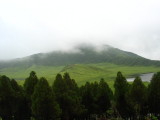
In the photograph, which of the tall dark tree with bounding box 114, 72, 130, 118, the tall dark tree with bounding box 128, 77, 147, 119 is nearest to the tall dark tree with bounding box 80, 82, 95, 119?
the tall dark tree with bounding box 114, 72, 130, 118

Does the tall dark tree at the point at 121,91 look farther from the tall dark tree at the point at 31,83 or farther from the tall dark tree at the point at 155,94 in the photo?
the tall dark tree at the point at 31,83

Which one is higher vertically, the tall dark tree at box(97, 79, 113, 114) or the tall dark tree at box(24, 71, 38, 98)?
the tall dark tree at box(24, 71, 38, 98)

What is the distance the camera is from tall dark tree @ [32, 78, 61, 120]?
4369 centimetres

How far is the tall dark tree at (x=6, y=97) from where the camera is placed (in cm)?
4988

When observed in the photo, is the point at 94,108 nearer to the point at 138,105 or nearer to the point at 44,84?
the point at 138,105

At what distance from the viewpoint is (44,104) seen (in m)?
43.7

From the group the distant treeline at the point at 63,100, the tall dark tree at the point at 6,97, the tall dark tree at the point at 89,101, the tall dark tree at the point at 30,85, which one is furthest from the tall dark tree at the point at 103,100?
the tall dark tree at the point at 6,97

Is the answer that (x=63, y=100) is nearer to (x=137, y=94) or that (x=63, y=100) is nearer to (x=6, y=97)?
(x=6, y=97)

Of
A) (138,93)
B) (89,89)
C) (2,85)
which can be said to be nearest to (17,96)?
(2,85)

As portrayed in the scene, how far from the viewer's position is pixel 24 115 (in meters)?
52.6

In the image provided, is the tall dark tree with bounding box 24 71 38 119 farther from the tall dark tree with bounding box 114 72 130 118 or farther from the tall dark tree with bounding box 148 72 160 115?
the tall dark tree with bounding box 148 72 160 115

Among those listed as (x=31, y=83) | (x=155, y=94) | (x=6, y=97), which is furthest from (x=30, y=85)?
(x=155, y=94)

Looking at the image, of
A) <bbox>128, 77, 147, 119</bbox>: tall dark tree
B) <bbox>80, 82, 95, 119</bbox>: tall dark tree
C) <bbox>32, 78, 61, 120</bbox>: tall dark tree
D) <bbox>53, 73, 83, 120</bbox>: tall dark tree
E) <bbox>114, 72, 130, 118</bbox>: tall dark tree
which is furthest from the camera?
<bbox>80, 82, 95, 119</bbox>: tall dark tree

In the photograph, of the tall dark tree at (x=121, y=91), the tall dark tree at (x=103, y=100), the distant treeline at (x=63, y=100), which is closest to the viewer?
the distant treeline at (x=63, y=100)
